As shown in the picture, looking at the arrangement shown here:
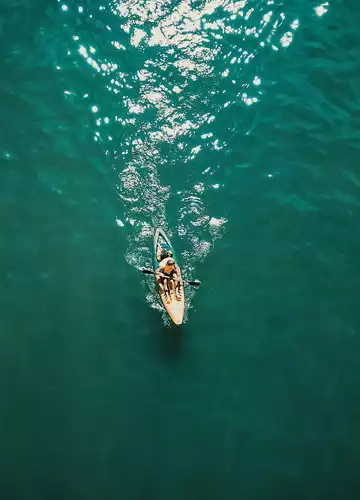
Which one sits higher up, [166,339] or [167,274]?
[167,274]

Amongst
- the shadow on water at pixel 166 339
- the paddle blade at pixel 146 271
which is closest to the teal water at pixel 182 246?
the shadow on water at pixel 166 339

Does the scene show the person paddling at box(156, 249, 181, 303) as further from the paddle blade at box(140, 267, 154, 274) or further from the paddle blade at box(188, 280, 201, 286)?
the paddle blade at box(188, 280, 201, 286)

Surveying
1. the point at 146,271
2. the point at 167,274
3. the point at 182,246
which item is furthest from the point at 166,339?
the point at 182,246

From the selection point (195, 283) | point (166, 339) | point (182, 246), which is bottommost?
point (166, 339)

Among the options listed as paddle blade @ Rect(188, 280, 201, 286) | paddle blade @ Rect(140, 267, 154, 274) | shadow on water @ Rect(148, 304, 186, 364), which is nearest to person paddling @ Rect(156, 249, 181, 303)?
paddle blade @ Rect(140, 267, 154, 274)

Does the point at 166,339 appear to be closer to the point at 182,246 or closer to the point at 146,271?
the point at 146,271

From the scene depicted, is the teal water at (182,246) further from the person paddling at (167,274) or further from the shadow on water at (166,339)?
the person paddling at (167,274)

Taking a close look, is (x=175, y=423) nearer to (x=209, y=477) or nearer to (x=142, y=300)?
(x=209, y=477)

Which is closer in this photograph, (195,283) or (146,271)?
(195,283)
